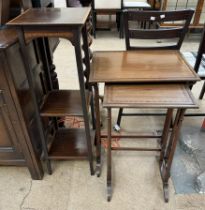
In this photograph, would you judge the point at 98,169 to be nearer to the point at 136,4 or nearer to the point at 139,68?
the point at 139,68

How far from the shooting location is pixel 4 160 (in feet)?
4.82

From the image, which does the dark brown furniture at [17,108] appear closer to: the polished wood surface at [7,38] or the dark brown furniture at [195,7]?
the polished wood surface at [7,38]

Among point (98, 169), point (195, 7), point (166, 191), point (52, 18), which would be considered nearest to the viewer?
point (52, 18)

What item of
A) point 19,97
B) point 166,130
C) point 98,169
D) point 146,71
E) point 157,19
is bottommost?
point 98,169

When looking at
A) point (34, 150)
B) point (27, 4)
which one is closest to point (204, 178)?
point (34, 150)

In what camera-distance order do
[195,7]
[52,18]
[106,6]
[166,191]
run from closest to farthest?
[52,18] < [166,191] < [195,7] < [106,6]

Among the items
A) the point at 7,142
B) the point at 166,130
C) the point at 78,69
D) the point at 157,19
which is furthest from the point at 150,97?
the point at 7,142

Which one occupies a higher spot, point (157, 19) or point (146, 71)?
point (157, 19)

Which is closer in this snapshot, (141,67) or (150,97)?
(150,97)

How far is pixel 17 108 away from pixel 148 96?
73 centimetres

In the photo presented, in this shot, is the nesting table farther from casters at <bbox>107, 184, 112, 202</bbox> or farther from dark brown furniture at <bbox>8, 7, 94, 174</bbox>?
dark brown furniture at <bbox>8, 7, 94, 174</bbox>

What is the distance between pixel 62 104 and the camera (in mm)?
1367

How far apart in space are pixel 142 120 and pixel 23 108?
121 cm

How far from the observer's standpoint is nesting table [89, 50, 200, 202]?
1.02 meters
